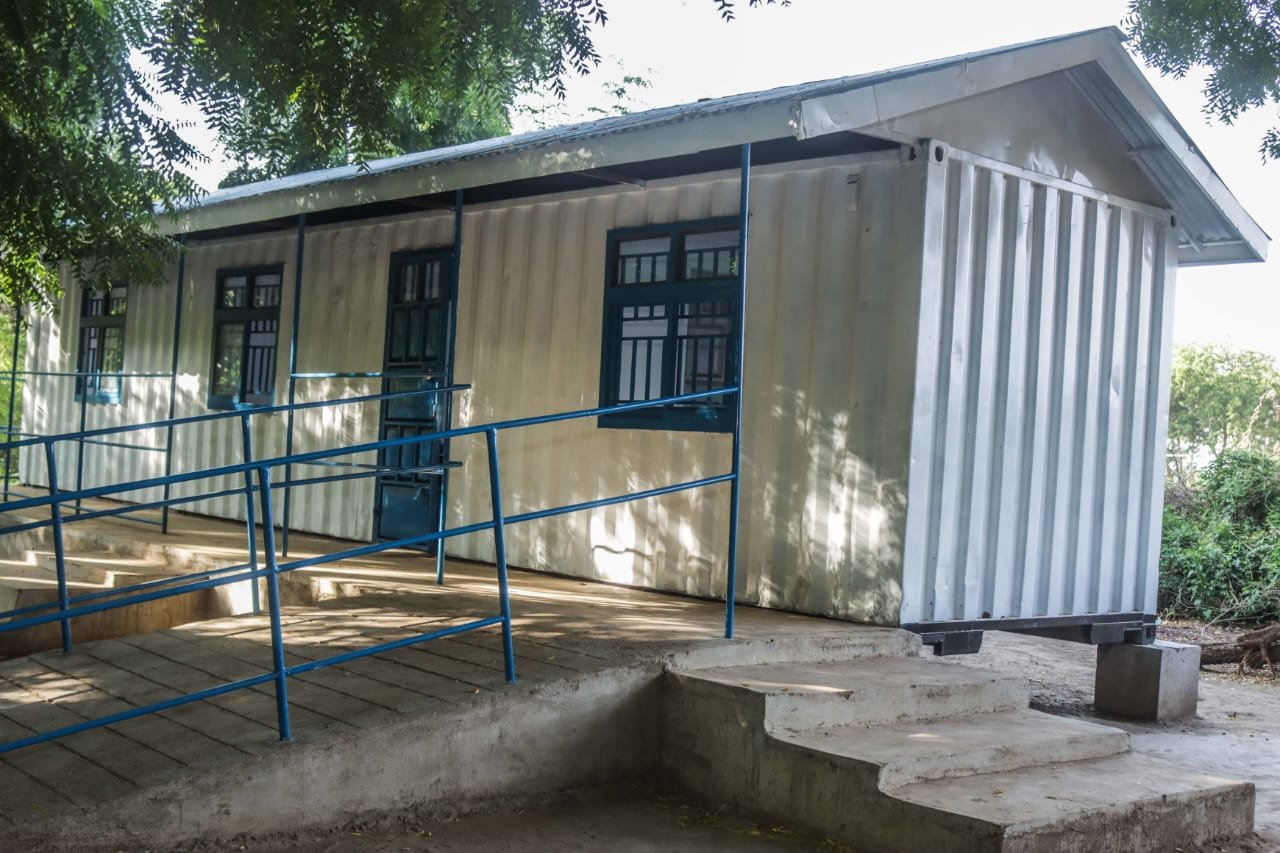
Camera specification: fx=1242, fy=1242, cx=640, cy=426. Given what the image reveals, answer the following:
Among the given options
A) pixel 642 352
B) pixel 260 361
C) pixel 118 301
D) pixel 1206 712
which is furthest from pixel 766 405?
pixel 118 301

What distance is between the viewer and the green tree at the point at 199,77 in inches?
255

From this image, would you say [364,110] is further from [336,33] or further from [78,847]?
[78,847]

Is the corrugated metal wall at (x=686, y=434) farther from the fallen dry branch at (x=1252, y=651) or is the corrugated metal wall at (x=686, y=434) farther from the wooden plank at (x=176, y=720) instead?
the fallen dry branch at (x=1252, y=651)

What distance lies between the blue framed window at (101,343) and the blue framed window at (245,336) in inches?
78.1

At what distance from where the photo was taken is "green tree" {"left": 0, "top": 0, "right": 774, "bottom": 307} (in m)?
6.46

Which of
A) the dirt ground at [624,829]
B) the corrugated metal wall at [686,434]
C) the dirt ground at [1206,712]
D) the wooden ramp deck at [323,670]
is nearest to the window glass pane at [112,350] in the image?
the corrugated metal wall at [686,434]

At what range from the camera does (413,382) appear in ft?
30.6

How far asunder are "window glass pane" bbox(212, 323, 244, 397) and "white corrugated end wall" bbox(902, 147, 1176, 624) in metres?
6.92

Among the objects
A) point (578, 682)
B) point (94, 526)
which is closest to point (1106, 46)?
point (578, 682)

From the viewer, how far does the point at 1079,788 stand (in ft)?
15.6

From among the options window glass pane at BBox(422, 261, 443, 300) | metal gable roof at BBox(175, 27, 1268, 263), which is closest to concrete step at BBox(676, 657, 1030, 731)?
metal gable roof at BBox(175, 27, 1268, 263)

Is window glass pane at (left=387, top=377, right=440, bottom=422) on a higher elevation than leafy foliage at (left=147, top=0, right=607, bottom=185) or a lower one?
lower

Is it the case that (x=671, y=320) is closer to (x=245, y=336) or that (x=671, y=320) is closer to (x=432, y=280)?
(x=432, y=280)

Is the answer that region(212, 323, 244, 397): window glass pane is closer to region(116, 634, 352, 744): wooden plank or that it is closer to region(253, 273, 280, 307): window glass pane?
region(253, 273, 280, 307): window glass pane
